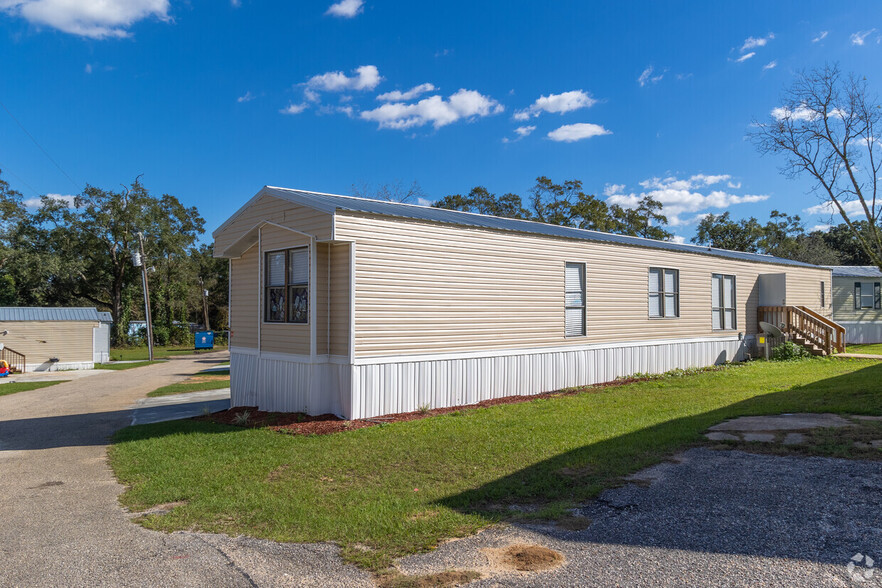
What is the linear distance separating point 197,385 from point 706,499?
15.6 m

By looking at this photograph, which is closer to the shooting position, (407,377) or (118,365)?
(407,377)

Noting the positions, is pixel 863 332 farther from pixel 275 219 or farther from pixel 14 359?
pixel 14 359

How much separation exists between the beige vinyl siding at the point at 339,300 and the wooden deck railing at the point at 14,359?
756 inches

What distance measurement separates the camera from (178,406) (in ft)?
42.9

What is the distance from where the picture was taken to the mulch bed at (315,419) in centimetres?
873

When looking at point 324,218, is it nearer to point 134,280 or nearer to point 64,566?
point 64,566

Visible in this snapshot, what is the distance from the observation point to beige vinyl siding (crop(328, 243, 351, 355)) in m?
9.20

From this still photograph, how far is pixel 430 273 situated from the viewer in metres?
10.0

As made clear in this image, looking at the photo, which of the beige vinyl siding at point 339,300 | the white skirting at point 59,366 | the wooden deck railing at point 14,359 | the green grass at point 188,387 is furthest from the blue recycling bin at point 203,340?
the beige vinyl siding at point 339,300

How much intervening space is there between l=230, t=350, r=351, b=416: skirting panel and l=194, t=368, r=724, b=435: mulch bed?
6.3 inches

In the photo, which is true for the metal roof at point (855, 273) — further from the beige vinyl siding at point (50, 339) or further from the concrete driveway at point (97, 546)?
the beige vinyl siding at point (50, 339)

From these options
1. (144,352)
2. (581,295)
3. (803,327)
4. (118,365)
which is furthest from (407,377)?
(144,352)

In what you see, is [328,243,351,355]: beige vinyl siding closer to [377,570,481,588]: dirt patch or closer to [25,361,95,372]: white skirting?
[377,570,481,588]: dirt patch

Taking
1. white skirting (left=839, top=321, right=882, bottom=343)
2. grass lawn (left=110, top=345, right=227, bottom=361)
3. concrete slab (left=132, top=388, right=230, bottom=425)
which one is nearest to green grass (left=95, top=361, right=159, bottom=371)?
grass lawn (left=110, top=345, right=227, bottom=361)
